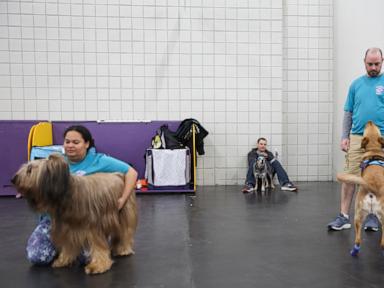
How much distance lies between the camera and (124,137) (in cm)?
566

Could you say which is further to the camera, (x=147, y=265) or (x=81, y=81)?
(x=81, y=81)

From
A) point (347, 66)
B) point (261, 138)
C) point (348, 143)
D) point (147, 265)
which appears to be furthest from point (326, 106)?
point (147, 265)

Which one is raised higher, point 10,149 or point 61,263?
point 10,149

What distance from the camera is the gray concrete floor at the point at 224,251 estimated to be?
7.78 ft

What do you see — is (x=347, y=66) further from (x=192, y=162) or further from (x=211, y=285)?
(x=211, y=285)

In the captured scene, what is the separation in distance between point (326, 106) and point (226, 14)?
2089mm

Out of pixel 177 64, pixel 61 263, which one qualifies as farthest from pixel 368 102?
pixel 177 64

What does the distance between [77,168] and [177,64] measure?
11.5ft

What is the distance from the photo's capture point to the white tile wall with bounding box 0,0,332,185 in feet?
18.6

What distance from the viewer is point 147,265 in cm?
263

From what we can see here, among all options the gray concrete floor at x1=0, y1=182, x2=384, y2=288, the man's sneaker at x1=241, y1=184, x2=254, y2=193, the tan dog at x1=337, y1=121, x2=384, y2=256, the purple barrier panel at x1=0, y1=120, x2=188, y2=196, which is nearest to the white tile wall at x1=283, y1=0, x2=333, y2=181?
the man's sneaker at x1=241, y1=184, x2=254, y2=193

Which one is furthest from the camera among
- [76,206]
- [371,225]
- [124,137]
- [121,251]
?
[124,137]

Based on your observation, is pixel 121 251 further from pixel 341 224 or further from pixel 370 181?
pixel 341 224

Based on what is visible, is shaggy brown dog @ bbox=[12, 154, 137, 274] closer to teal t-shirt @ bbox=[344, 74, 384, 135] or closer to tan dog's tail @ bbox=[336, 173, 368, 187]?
tan dog's tail @ bbox=[336, 173, 368, 187]
